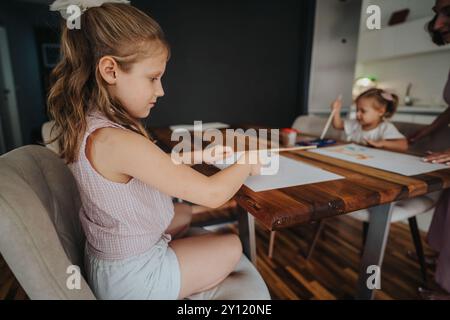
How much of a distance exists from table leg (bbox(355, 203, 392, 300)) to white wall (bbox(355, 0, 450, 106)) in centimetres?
329

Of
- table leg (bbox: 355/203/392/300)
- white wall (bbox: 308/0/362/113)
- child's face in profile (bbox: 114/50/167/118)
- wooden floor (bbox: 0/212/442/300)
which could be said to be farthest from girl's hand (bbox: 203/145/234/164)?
white wall (bbox: 308/0/362/113)

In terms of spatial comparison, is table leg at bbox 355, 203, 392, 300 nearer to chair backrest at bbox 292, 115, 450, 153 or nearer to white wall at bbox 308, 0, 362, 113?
chair backrest at bbox 292, 115, 450, 153

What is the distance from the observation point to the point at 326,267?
5.67ft

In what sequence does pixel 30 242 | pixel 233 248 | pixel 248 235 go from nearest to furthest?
pixel 30 242, pixel 233 248, pixel 248 235

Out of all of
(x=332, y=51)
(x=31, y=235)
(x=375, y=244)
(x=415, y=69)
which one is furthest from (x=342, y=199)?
(x=415, y=69)

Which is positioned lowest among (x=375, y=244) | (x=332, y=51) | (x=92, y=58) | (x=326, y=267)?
(x=326, y=267)

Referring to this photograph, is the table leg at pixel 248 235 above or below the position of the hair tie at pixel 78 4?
below

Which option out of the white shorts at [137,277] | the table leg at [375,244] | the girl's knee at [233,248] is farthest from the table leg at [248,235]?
the table leg at [375,244]

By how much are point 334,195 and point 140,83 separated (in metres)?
0.59

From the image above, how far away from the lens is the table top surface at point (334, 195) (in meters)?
0.63

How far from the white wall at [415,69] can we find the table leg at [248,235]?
3.49m

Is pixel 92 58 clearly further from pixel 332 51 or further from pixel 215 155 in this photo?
pixel 332 51

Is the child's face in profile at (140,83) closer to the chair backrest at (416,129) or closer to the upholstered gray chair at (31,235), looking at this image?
the upholstered gray chair at (31,235)
